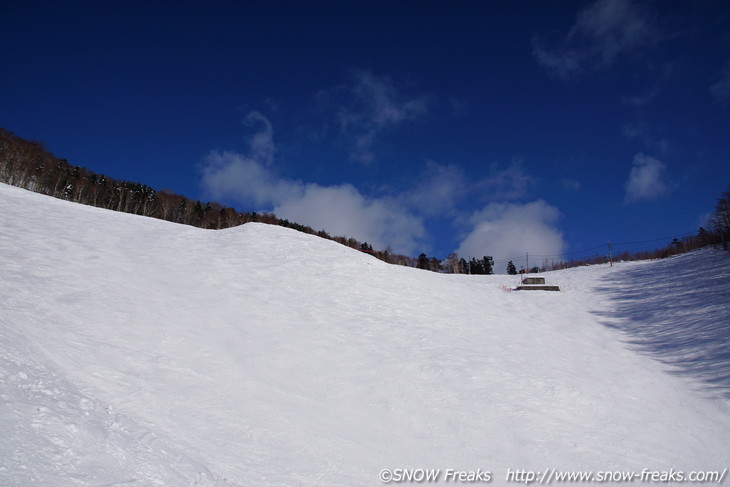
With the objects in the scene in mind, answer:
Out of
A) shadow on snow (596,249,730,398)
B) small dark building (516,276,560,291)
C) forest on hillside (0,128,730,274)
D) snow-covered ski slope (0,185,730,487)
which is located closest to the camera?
snow-covered ski slope (0,185,730,487)

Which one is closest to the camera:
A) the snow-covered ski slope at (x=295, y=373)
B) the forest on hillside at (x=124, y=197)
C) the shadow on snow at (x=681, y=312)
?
the snow-covered ski slope at (x=295, y=373)

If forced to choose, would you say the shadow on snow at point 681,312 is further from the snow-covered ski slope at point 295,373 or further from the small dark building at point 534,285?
the small dark building at point 534,285

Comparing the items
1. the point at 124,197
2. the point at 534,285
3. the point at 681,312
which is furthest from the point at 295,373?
the point at 124,197

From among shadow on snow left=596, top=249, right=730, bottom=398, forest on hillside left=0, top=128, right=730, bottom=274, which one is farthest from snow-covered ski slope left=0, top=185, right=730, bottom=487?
forest on hillside left=0, top=128, right=730, bottom=274

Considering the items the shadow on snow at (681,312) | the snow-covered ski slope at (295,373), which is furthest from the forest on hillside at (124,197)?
the snow-covered ski slope at (295,373)

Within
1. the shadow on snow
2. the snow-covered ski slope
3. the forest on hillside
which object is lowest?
the snow-covered ski slope

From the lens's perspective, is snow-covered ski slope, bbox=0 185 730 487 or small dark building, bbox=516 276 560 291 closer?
snow-covered ski slope, bbox=0 185 730 487

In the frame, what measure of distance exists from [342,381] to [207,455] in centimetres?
427

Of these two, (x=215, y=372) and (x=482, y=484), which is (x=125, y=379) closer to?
(x=215, y=372)

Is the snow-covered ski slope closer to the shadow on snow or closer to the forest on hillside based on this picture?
the shadow on snow

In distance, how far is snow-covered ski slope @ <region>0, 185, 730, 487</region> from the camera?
217 inches

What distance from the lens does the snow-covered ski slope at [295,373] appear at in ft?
18.0

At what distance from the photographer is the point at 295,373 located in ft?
31.2

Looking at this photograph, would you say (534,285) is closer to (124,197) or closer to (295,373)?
(295,373)
